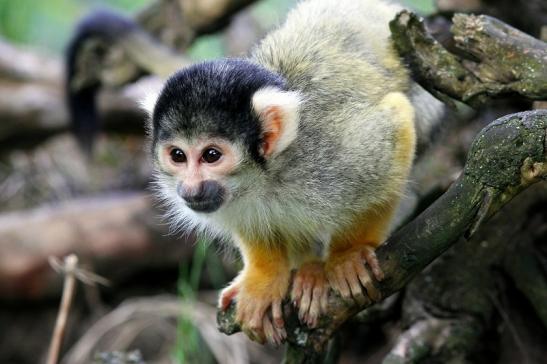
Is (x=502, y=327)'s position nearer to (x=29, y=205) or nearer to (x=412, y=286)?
(x=412, y=286)

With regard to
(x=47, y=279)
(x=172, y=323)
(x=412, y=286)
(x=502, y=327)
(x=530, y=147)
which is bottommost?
(x=172, y=323)

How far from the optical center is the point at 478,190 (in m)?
2.51

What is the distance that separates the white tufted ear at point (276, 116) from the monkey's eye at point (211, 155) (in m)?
0.20

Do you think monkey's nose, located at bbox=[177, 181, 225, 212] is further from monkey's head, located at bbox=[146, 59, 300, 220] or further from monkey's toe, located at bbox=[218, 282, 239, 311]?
→ monkey's toe, located at bbox=[218, 282, 239, 311]

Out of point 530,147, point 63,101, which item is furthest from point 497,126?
point 63,101

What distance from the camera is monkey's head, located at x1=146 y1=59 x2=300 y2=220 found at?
2936 millimetres

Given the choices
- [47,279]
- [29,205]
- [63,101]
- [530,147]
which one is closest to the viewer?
[530,147]

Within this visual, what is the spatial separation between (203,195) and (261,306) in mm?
590

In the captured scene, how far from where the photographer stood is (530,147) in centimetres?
242

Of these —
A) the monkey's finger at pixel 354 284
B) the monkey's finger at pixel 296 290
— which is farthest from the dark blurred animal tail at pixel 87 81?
the monkey's finger at pixel 354 284

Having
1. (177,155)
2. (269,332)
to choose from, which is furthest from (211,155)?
(269,332)

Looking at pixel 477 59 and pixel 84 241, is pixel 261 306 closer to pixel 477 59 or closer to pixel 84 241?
pixel 477 59

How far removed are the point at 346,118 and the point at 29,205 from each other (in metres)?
4.40

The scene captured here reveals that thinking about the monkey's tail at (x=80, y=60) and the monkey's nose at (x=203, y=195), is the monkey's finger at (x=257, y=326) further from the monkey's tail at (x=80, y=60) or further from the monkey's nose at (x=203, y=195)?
the monkey's tail at (x=80, y=60)
